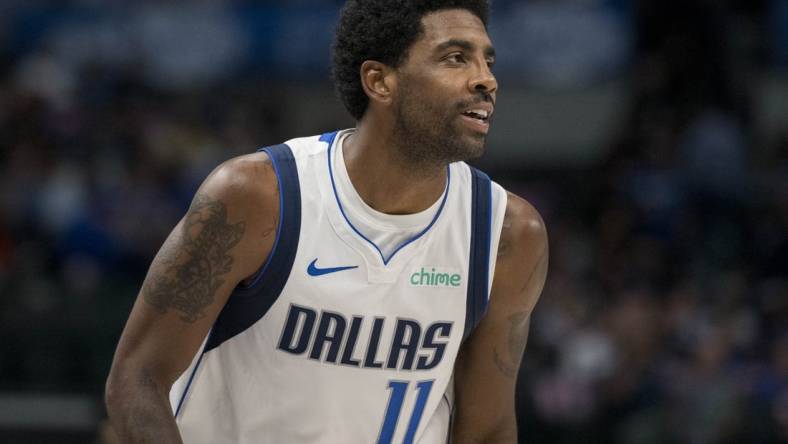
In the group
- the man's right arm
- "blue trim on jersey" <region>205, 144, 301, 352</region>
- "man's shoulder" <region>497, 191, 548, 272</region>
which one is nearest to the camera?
the man's right arm

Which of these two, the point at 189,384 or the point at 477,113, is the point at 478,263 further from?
the point at 189,384

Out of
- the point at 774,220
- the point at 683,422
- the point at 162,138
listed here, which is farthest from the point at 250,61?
the point at 683,422

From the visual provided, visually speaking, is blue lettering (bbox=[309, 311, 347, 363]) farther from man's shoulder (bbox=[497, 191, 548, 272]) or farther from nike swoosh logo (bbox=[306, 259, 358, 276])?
man's shoulder (bbox=[497, 191, 548, 272])

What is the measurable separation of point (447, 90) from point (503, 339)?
2.42ft

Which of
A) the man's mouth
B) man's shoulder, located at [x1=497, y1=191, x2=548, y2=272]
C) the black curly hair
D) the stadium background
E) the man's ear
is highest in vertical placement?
the black curly hair

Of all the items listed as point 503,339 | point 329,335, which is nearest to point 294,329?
point 329,335

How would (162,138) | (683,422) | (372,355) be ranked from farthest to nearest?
(162,138) < (683,422) < (372,355)

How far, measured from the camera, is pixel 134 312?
10.7 feet

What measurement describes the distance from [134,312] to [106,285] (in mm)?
5061

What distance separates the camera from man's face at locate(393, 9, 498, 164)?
10.8ft

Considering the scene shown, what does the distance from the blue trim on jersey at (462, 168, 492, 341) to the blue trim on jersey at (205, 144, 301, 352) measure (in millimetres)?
484

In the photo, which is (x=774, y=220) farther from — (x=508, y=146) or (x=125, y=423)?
(x=125, y=423)

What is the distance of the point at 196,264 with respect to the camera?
127 inches

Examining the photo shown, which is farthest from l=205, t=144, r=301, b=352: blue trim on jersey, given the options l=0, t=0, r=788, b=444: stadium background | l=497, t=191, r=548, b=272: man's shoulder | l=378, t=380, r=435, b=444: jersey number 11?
l=0, t=0, r=788, b=444: stadium background
